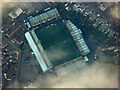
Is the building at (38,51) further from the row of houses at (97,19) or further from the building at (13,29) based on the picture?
the row of houses at (97,19)

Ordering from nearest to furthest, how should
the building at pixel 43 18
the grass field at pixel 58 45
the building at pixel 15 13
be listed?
the grass field at pixel 58 45, the building at pixel 43 18, the building at pixel 15 13

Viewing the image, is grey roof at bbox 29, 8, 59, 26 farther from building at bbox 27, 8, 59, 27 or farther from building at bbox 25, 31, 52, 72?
building at bbox 25, 31, 52, 72

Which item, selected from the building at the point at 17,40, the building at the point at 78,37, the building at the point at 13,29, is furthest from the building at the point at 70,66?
the building at the point at 13,29

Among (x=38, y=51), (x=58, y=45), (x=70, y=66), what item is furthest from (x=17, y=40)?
(x=70, y=66)

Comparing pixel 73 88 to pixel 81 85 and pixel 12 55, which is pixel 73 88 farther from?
pixel 12 55

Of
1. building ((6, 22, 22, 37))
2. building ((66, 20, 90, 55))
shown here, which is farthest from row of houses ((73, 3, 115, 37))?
building ((6, 22, 22, 37))

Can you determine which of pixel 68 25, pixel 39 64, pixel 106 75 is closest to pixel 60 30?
pixel 68 25
